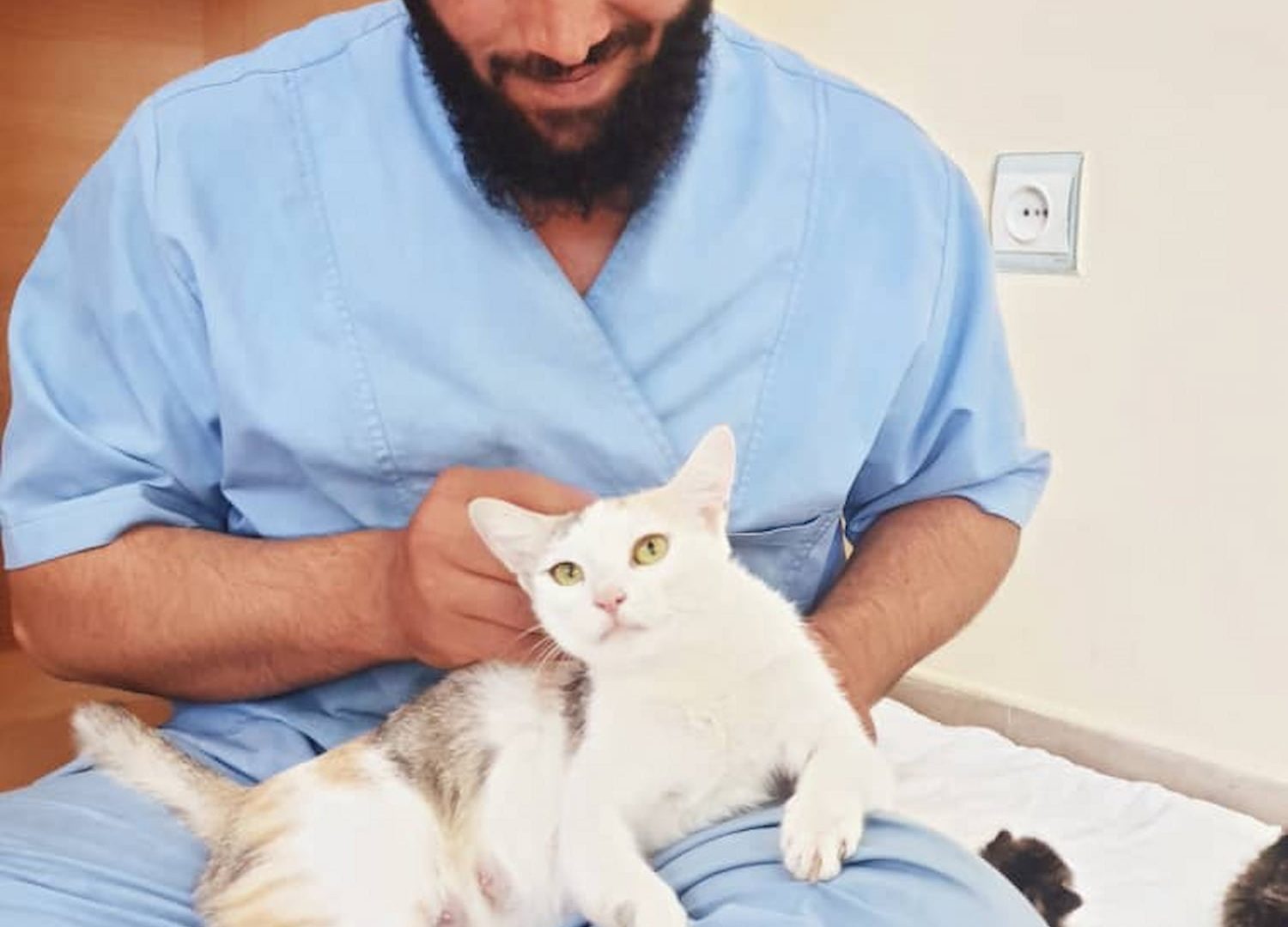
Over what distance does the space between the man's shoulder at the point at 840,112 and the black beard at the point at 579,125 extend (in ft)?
0.25

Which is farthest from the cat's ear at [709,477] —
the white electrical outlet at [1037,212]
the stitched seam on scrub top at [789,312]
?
the white electrical outlet at [1037,212]

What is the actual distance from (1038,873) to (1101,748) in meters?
0.30

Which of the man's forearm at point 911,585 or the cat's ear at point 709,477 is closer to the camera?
the cat's ear at point 709,477

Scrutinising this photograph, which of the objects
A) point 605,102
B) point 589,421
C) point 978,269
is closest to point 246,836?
point 589,421

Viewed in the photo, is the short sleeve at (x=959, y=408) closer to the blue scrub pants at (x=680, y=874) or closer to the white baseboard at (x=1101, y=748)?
the blue scrub pants at (x=680, y=874)

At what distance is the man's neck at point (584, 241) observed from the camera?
80 centimetres

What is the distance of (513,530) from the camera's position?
0.68 m

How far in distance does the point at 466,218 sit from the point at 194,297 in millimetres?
155

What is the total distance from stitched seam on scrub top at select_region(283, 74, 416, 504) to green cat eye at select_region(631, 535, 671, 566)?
173 mm

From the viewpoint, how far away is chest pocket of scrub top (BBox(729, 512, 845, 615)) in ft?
2.75

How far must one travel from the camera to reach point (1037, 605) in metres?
1.38

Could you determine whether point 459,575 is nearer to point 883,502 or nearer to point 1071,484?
point 883,502

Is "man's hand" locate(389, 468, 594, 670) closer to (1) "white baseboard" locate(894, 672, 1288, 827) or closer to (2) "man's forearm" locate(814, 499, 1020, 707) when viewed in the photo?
(2) "man's forearm" locate(814, 499, 1020, 707)

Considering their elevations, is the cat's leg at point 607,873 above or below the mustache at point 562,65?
below
